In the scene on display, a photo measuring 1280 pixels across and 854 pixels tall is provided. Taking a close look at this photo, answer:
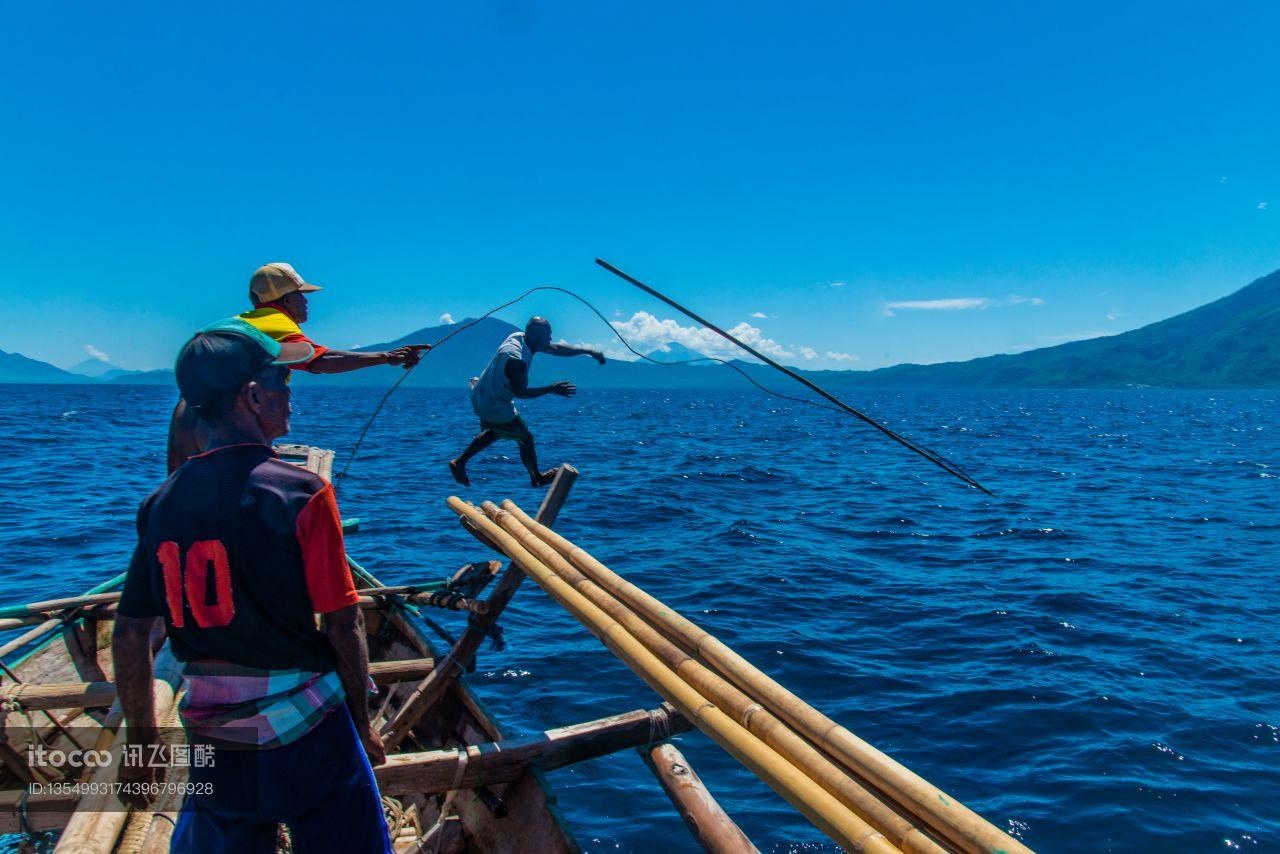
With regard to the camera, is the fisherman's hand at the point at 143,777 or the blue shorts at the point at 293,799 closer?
the blue shorts at the point at 293,799

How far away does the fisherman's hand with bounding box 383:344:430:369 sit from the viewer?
660cm

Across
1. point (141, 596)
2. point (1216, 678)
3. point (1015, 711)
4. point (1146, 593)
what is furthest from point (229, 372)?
point (1146, 593)

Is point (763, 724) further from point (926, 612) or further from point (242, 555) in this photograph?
point (926, 612)

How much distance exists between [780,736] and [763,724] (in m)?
0.13

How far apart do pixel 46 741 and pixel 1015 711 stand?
11.0 m

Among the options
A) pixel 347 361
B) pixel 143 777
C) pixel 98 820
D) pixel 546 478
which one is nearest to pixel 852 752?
pixel 143 777

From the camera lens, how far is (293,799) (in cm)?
294

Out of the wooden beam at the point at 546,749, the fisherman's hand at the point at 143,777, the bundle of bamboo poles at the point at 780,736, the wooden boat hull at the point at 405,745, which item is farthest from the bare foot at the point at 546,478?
the fisherman's hand at the point at 143,777

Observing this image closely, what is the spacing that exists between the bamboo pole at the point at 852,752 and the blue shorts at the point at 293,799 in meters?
1.74

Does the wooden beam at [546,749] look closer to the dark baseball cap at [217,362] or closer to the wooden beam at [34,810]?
the wooden beam at [34,810]

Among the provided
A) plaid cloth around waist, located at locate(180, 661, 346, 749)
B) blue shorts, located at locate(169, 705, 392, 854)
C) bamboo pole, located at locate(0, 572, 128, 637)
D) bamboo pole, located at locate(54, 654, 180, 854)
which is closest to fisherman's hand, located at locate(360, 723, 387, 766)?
blue shorts, located at locate(169, 705, 392, 854)

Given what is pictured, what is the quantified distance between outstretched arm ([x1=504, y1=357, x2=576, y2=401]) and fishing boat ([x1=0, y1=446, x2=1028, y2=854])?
4.59 feet

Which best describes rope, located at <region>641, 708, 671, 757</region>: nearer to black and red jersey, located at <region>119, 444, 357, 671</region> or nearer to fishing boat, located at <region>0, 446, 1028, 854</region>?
fishing boat, located at <region>0, 446, 1028, 854</region>

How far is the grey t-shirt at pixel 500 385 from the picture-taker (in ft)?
27.1
